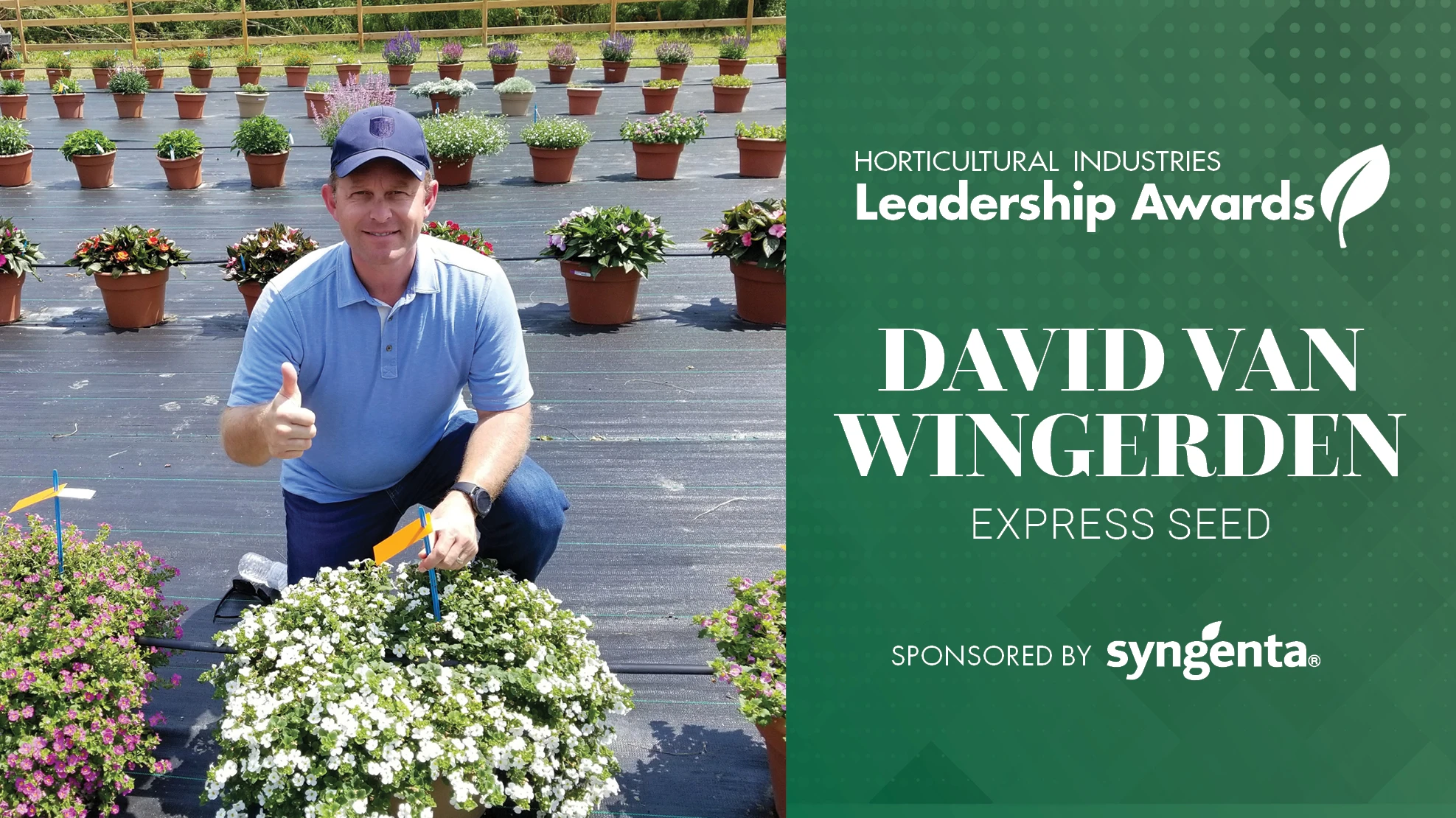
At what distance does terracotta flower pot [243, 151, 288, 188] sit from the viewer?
28.8ft

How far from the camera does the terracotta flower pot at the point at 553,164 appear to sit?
8.46m

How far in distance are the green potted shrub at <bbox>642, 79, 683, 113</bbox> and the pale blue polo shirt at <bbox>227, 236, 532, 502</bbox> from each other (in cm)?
962

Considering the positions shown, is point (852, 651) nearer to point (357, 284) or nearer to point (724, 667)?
point (724, 667)

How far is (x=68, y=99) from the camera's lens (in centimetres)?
1287

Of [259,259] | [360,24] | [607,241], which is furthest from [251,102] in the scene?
[607,241]

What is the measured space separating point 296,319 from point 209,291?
13.4 ft

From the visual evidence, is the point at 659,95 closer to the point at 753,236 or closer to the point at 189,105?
the point at 189,105

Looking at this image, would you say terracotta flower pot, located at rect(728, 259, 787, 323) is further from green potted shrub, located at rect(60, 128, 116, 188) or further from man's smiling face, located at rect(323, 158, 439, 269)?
green potted shrub, located at rect(60, 128, 116, 188)

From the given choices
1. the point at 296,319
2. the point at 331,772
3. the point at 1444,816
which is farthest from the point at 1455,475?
the point at 296,319

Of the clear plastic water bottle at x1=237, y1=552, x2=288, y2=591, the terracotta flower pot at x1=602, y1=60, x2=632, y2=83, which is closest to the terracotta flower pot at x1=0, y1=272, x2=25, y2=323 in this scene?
the clear plastic water bottle at x1=237, y1=552, x2=288, y2=591

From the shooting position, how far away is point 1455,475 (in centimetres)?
185

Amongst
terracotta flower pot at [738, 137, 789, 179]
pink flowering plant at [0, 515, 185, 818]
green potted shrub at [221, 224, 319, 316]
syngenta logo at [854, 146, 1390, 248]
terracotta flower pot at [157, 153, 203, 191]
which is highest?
syngenta logo at [854, 146, 1390, 248]

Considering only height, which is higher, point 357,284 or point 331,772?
point 357,284

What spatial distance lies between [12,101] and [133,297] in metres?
9.42
